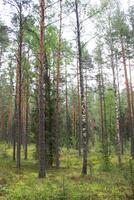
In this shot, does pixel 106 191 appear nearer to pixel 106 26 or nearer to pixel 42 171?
pixel 42 171

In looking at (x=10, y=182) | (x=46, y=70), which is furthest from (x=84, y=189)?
(x=46, y=70)

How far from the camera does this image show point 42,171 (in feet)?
50.5

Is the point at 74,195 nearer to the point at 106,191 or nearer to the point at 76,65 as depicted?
the point at 106,191

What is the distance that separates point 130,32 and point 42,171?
19.6 meters

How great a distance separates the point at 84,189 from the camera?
38.9 ft

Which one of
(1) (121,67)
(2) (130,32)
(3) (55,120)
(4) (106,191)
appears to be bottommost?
(4) (106,191)

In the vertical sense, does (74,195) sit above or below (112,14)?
below

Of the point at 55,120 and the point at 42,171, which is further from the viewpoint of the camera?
the point at 55,120

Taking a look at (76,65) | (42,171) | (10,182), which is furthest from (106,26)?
(10,182)

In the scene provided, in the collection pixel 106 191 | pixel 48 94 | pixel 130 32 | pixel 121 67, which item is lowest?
pixel 106 191

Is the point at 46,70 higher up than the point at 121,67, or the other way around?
the point at 121,67

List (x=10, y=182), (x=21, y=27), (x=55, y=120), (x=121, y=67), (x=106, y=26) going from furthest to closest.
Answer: (x=121, y=67) → (x=106, y=26) → (x=55, y=120) → (x=21, y=27) → (x=10, y=182)

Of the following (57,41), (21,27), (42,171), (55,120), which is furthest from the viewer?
(57,41)

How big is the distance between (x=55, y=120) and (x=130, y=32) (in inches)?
520
